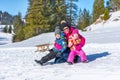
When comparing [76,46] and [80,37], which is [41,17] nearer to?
[80,37]

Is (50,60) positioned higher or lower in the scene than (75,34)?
lower

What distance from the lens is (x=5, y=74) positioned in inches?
360

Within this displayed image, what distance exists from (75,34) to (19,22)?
10953cm

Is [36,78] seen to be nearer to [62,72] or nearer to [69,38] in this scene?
[62,72]

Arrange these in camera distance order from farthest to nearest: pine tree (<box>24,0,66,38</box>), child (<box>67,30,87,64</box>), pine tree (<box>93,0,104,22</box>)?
pine tree (<box>93,0,104,22</box>)
pine tree (<box>24,0,66,38</box>)
child (<box>67,30,87,64</box>)

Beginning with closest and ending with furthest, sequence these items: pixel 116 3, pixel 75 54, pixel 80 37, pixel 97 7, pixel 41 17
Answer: pixel 75 54 < pixel 80 37 < pixel 41 17 < pixel 116 3 < pixel 97 7

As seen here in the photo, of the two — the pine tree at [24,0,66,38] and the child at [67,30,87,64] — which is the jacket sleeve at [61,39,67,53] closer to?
the child at [67,30,87,64]

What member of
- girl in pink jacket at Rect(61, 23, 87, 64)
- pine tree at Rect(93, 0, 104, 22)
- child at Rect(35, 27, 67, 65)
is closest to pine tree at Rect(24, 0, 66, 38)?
pine tree at Rect(93, 0, 104, 22)

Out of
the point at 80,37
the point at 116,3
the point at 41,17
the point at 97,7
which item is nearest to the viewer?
the point at 80,37

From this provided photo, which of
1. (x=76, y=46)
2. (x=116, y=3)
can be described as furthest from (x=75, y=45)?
(x=116, y=3)

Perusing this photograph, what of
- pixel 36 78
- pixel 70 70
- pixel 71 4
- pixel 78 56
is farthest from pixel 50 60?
pixel 71 4

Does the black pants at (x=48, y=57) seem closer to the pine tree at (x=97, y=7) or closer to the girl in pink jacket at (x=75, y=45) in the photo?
the girl in pink jacket at (x=75, y=45)

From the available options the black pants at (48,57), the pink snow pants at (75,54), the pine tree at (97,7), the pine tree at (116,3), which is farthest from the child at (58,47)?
the pine tree at (97,7)

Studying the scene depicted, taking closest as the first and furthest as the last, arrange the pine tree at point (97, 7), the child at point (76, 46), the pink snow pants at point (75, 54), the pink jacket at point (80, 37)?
the pink snow pants at point (75, 54), the child at point (76, 46), the pink jacket at point (80, 37), the pine tree at point (97, 7)
